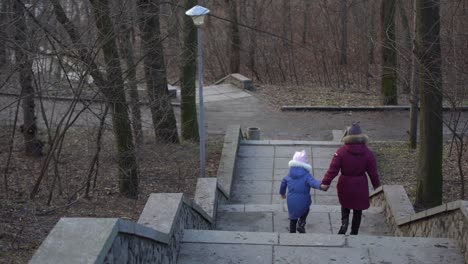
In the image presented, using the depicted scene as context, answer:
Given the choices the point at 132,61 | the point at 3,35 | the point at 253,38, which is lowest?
the point at 132,61

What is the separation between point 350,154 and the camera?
7418 millimetres

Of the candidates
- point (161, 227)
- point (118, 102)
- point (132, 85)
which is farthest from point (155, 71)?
point (161, 227)

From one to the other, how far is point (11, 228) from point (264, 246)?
3.04 meters

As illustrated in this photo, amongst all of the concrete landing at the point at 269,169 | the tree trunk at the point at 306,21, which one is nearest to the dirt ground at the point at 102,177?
the concrete landing at the point at 269,169

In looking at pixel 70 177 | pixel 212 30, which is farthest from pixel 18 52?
pixel 212 30

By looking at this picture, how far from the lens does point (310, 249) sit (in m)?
5.91

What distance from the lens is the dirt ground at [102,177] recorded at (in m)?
8.39

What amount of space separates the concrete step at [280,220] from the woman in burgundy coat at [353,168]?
45.1 inches

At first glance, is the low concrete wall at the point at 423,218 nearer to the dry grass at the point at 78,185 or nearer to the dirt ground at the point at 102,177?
the dirt ground at the point at 102,177

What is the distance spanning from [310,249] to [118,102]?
16.8 ft

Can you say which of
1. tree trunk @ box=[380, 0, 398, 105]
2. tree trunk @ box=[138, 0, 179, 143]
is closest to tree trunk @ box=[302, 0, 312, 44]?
tree trunk @ box=[380, 0, 398, 105]

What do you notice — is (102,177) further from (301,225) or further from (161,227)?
(161,227)

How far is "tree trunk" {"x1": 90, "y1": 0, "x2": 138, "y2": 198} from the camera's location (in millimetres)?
9797

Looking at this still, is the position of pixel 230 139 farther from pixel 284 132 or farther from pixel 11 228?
pixel 11 228
